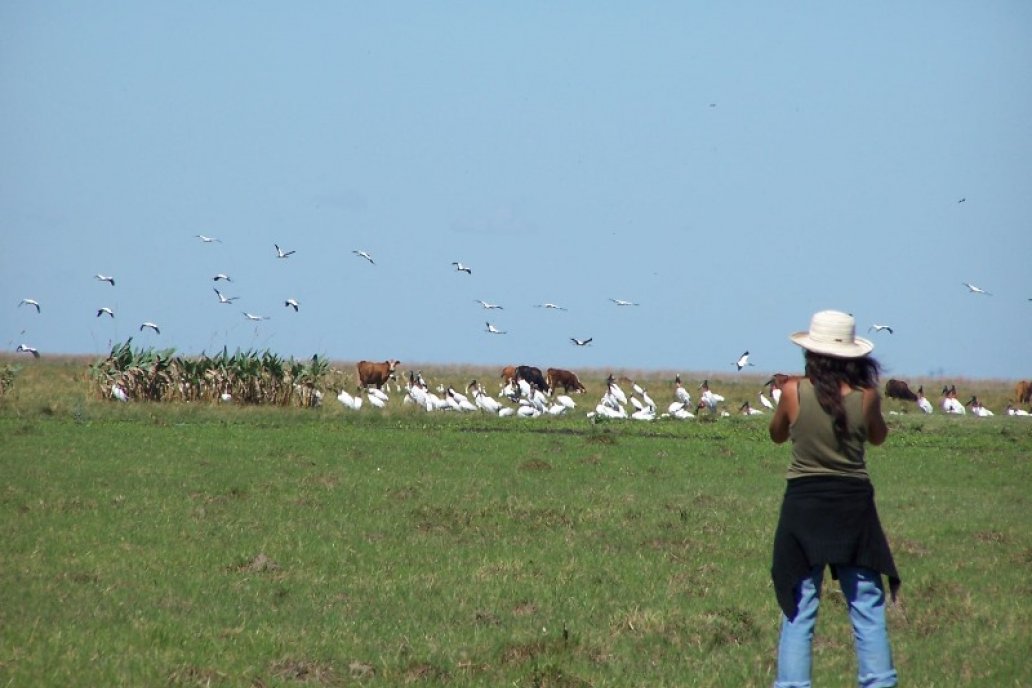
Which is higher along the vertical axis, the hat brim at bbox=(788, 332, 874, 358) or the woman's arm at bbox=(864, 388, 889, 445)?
the hat brim at bbox=(788, 332, 874, 358)

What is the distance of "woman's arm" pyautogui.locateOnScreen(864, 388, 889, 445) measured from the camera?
735 centimetres

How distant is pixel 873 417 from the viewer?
738 cm

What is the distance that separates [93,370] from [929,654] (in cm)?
3091

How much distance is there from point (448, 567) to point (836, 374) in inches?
240

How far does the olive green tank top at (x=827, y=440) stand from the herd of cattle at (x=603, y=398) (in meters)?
28.0

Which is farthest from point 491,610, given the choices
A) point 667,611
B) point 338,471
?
point 338,471

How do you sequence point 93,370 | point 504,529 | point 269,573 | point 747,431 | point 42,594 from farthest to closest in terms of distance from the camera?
point 93,370 < point 747,431 < point 504,529 < point 269,573 < point 42,594

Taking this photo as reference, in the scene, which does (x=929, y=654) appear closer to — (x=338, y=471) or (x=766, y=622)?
(x=766, y=622)

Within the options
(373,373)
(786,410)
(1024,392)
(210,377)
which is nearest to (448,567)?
(786,410)

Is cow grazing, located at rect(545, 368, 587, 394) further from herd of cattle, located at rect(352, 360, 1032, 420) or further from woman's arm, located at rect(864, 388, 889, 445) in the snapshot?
woman's arm, located at rect(864, 388, 889, 445)

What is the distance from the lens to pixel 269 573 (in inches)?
482

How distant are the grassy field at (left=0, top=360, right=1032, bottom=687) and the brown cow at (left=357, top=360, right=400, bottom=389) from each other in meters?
29.0

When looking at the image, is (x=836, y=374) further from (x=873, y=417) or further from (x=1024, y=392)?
(x=1024, y=392)

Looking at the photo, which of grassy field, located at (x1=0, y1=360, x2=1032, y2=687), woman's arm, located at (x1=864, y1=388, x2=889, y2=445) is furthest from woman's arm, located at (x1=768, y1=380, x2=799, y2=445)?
grassy field, located at (x1=0, y1=360, x2=1032, y2=687)
